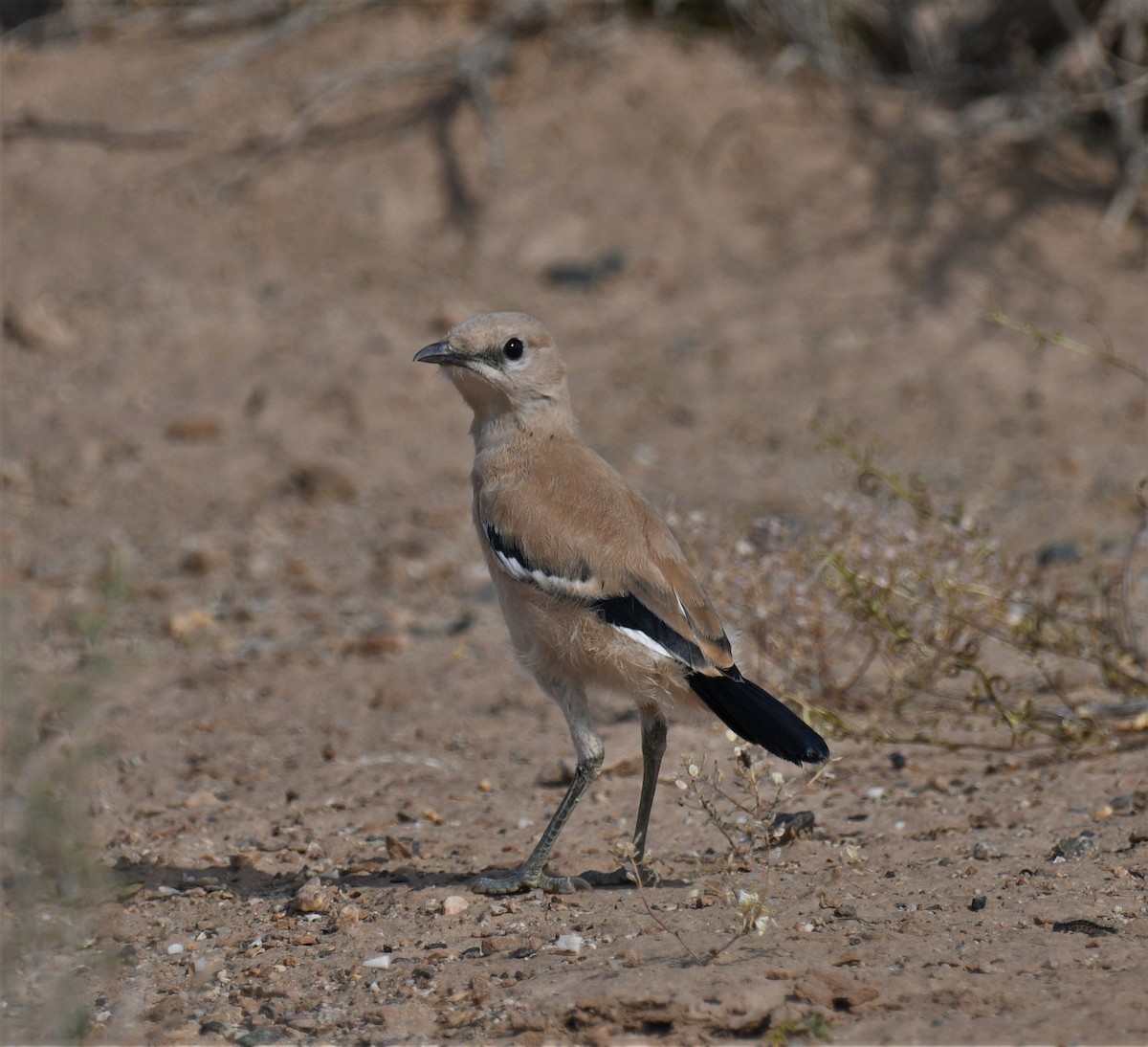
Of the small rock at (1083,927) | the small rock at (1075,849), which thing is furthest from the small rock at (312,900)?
the small rock at (1075,849)

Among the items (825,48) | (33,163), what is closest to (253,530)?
(33,163)

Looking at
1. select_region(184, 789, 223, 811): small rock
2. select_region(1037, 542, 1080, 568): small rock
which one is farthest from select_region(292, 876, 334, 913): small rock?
select_region(1037, 542, 1080, 568): small rock

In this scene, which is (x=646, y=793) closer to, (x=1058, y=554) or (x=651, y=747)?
(x=651, y=747)

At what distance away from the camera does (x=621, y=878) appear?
468 cm

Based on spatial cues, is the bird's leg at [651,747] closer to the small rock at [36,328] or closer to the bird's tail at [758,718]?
the bird's tail at [758,718]

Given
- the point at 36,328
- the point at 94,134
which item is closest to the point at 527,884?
the point at 36,328

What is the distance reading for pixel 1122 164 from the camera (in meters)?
10.5

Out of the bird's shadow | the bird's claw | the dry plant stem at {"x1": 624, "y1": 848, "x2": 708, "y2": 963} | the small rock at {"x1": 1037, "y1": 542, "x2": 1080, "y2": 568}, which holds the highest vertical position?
the dry plant stem at {"x1": 624, "y1": 848, "x2": 708, "y2": 963}

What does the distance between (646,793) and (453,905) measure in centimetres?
70

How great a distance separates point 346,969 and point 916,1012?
5.10 ft

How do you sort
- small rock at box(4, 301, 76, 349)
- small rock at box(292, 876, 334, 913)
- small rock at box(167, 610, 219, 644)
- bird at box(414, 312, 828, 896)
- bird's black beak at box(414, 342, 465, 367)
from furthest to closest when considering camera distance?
small rock at box(4, 301, 76, 349) < small rock at box(167, 610, 219, 644) < bird's black beak at box(414, 342, 465, 367) < small rock at box(292, 876, 334, 913) < bird at box(414, 312, 828, 896)

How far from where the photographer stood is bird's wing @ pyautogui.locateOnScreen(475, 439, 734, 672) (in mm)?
4496

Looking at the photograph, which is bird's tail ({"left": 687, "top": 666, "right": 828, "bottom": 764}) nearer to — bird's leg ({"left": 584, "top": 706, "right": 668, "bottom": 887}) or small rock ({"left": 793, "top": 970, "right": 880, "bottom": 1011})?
bird's leg ({"left": 584, "top": 706, "right": 668, "bottom": 887})

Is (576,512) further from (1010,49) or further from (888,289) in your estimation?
(1010,49)
